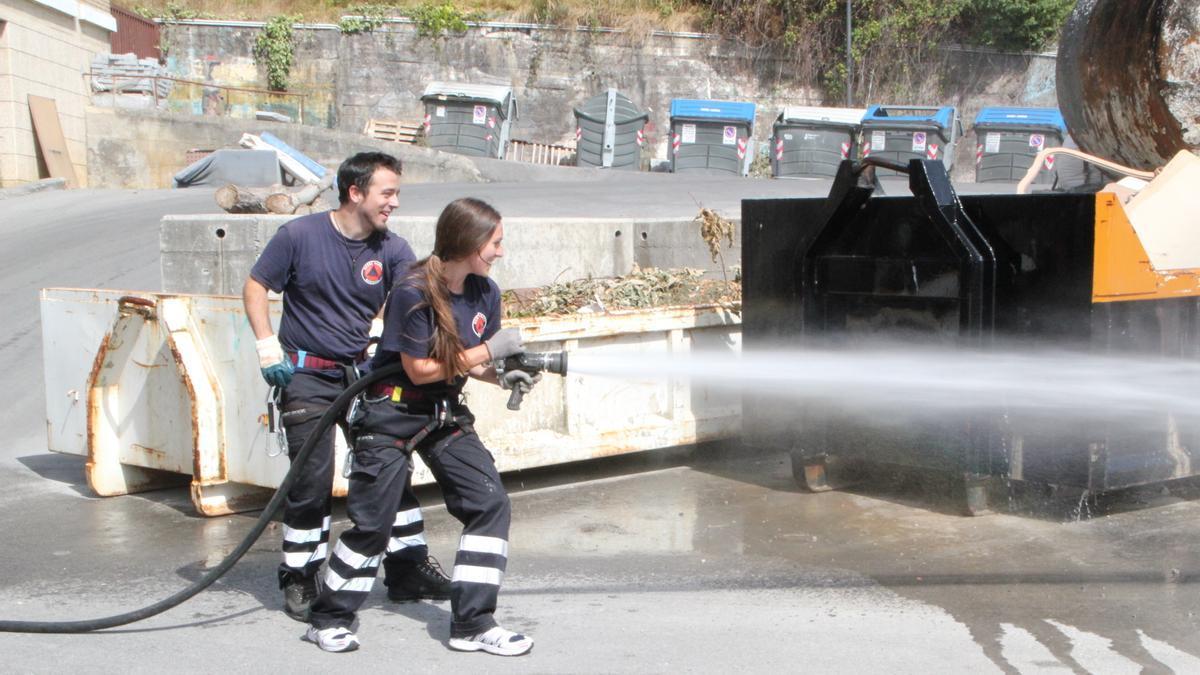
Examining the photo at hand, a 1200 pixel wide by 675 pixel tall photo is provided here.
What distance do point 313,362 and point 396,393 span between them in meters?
0.51

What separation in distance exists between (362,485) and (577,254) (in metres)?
4.64

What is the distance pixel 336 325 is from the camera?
4.24m

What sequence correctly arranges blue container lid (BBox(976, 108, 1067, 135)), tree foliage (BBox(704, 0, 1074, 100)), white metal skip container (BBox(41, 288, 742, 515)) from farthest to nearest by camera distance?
tree foliage (BBox(704, 0, 1074, 100)), blue container lid (BBox(976, 108, 1067, 135)), white metal skip container (BBox(41, 288, 742, 515))

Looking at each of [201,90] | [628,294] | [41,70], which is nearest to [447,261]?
[628,294]

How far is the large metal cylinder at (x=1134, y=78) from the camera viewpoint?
A: 651 centimetres

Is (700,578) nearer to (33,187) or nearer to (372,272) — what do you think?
(372,272)

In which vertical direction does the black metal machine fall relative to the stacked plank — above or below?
below

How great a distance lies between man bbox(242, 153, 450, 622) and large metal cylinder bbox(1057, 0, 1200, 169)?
4.61 metres

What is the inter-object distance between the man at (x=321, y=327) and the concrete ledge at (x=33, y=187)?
1448 centimetres

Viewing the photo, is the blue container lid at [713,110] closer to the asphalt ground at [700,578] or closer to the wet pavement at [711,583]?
the asphalt ground at [700,578]

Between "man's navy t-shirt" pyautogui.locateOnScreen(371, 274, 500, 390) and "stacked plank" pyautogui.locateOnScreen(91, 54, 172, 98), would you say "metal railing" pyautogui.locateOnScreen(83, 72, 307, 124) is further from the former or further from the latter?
"man's navy t-shirt" pyautogui.locateOnScreen(371, 274, 500, 390)

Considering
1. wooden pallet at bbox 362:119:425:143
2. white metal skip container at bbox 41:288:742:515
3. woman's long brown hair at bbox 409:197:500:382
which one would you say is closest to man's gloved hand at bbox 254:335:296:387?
woman's long brown hair at bbox 409:197:500:382

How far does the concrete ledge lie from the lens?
17.0m

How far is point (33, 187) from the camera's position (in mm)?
17625
